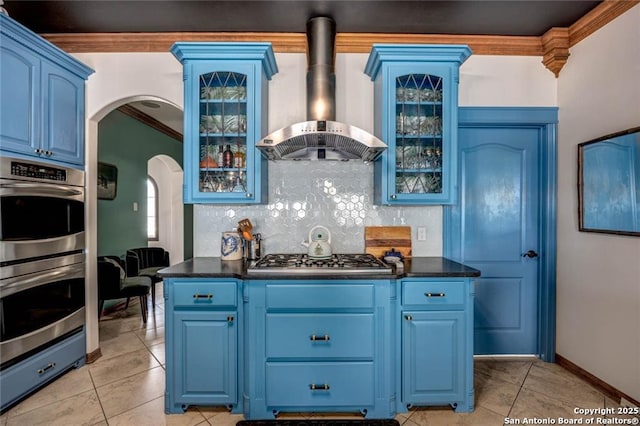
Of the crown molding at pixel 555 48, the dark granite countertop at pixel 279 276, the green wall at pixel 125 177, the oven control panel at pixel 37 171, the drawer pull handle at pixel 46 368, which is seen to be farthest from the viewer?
the green wall at pixel 125 177

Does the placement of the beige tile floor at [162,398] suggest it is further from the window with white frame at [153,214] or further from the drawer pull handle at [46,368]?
the window with white frame at [153,214]

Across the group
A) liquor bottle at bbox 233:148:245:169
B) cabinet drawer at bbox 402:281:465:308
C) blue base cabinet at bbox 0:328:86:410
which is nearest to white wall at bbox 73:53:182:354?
blue base cabinet at bbox 0:328:86:410

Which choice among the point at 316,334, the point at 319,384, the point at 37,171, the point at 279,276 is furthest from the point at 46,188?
the point at 319,384

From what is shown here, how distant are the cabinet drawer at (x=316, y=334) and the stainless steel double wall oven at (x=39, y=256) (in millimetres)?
1675

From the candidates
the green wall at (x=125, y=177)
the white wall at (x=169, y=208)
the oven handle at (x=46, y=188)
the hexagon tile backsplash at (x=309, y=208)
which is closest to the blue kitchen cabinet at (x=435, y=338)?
the hexagon tile backsplash at (x=309, y=208)

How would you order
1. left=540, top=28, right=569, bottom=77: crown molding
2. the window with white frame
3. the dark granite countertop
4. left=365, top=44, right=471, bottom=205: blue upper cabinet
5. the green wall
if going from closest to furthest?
the dark granite countertop → left=365, top=44, right=471, bottom=205: blue upper cabinet → left=540, top=28, right=569, bottom=77: crown molding → the green wall → the window with white frame

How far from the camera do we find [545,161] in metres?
2.67

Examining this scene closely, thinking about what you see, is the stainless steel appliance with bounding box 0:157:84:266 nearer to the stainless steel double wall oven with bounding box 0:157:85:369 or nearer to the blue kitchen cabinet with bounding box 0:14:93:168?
the stainless steel double wall oven with bounding box 0:157:85:369

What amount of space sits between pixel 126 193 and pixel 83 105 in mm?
2080

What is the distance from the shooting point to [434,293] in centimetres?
195

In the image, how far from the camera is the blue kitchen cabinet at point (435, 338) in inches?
76.5

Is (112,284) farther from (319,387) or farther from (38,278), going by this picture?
(319,387)

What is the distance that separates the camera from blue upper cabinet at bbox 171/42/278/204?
88.0 inches

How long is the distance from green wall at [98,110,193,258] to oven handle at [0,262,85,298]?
1.51 metres
